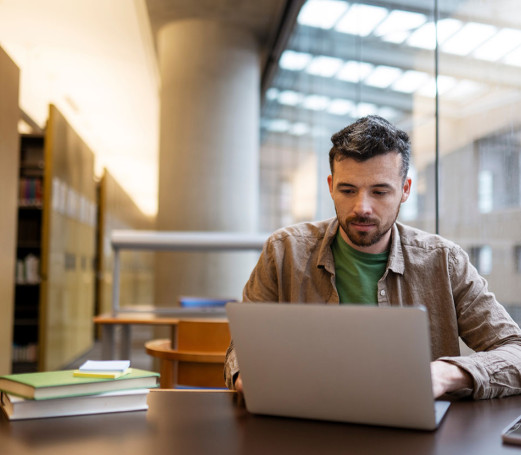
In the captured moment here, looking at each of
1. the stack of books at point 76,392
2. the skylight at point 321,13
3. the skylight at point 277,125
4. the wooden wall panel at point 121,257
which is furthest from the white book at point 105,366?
the wooden wall panel at point 121,257

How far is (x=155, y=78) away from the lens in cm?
796

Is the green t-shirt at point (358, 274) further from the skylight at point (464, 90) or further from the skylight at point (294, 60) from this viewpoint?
the skylight at point (294, 60)

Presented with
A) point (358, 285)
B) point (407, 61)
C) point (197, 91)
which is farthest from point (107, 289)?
point (358, 285)

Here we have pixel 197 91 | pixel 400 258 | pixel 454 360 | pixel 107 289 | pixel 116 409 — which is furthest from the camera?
pixel 107 289

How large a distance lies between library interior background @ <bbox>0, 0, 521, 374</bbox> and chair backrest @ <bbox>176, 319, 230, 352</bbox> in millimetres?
968

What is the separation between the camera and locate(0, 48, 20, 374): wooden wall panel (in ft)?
11.2

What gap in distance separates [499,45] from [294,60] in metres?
4.05

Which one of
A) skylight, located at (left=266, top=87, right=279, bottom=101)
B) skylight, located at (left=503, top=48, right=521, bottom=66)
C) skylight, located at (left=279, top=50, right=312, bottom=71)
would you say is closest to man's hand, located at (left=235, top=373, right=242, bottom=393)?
skylight, located at (left=503, top=48, right=521, bottom=66)

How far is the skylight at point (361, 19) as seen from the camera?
10.7 ft

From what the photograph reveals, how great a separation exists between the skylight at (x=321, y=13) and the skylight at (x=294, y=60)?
0.30 m

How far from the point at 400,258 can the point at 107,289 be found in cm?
767

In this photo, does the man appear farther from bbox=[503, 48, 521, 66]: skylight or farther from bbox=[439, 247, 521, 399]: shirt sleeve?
bbox=[503, 48, 521, 66]: skylight

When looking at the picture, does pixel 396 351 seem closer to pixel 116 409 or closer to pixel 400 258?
pixel 116 409

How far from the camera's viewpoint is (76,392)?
1.03 meters
